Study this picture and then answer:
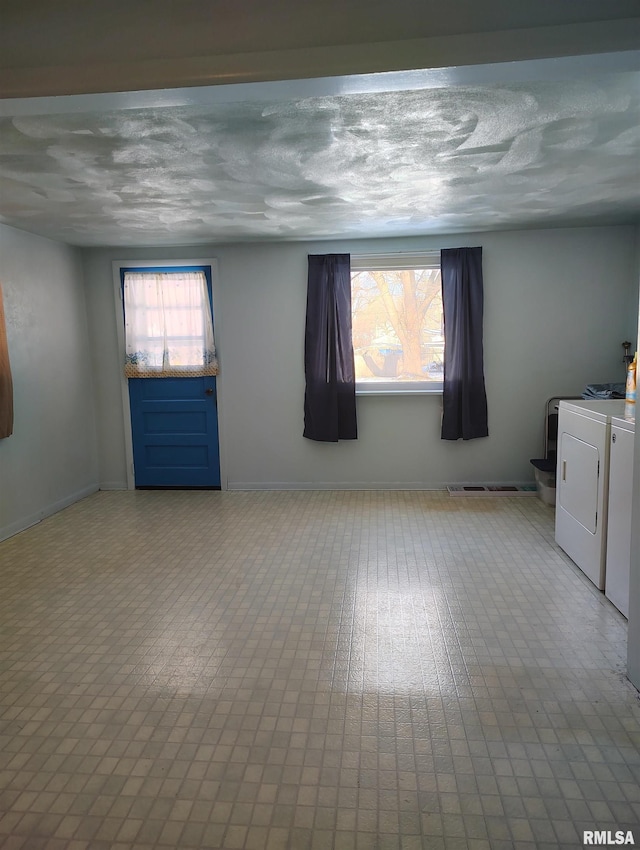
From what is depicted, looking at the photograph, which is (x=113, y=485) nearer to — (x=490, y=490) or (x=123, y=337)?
(x=123, y=337)

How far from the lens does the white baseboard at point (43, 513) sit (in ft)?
13.4

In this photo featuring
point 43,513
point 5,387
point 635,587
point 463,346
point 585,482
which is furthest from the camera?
point 463,346

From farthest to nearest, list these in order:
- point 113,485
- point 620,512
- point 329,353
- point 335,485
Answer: point 113,485 < point 335,485 < point 329,353 < point 620,512

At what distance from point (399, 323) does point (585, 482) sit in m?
2.46

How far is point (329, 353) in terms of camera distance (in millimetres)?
4965

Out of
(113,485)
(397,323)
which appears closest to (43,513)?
(113,485)

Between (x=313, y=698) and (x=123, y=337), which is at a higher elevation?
(x=123, y=337)

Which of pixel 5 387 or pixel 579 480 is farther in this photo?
pixel 5 387

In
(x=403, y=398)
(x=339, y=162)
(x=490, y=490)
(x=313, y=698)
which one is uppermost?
(x=339, y=162)

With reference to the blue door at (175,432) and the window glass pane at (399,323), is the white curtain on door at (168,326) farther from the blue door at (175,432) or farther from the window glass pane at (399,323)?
the window glass pane at (399,323)

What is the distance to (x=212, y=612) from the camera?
9.29ft

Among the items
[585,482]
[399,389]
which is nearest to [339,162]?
[585,482]

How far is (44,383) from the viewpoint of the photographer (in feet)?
14.8

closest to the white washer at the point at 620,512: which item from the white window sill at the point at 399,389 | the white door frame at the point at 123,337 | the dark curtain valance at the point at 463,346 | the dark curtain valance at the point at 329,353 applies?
the dark curtain valance at the point at 463,346
